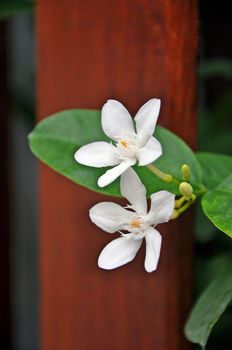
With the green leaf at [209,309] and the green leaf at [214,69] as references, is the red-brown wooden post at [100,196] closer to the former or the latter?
the green leaf at [209,309]

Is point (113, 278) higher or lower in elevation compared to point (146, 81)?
lower

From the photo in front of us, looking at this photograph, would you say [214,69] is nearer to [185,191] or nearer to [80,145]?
[80,145]

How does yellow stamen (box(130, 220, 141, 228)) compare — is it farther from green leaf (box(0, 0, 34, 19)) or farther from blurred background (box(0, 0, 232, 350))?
green leaf (box(0, 0, 34, 19))

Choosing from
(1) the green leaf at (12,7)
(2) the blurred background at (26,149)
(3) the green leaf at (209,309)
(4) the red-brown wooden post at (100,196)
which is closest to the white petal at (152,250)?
(3) the green leaf at (209,309)

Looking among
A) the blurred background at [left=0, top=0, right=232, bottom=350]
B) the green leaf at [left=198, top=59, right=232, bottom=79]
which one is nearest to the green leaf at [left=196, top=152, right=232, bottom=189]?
the blurred background at [left=0, top=0, right=232, bottom=350]

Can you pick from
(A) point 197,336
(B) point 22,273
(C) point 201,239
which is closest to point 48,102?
(C) point 201,239

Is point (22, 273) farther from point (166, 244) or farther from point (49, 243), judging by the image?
point (166, 244)
